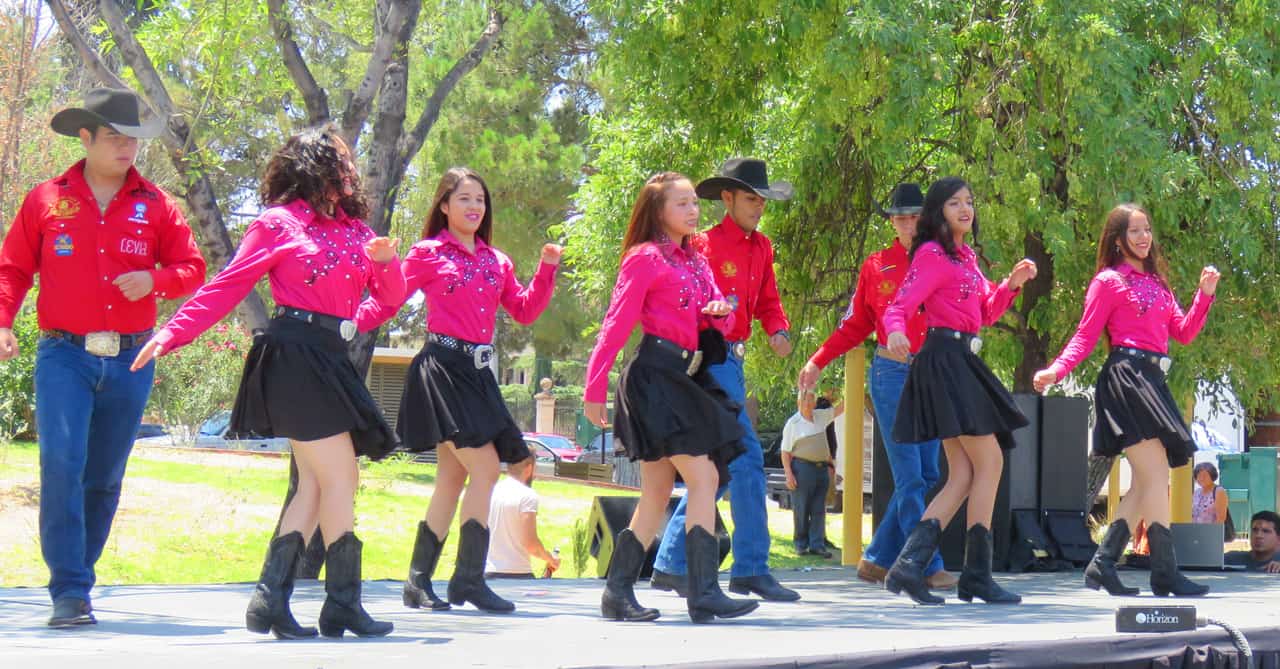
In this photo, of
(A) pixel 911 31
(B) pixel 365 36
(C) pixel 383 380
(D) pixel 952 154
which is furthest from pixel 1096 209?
(C) pixel 383 380

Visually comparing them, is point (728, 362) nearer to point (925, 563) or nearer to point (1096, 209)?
point (925, 563)

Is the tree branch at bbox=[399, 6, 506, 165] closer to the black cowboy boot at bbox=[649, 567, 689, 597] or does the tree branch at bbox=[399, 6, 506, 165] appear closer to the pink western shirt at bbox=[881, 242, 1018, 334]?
the black cowboy boot at bbox=[649, 567, 689, 597]

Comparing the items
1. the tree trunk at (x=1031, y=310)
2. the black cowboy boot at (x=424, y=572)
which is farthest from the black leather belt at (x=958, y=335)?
the tree trunk at (x=1031, y=310)

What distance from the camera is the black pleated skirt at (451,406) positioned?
20.4ft

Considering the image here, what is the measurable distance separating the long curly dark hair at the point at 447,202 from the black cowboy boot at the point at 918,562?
2.30 metres

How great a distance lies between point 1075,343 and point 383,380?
35562 millimetres

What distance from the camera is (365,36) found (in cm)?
1204

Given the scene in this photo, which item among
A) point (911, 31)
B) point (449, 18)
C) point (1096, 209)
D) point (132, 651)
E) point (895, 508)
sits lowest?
point (132, 651)

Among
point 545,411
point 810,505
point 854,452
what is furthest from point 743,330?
point 545,411

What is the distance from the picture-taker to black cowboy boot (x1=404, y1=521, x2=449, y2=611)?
6.59 meters

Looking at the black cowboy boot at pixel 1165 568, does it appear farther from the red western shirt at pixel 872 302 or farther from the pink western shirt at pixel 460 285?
the pink western shirt at pixel 460 285

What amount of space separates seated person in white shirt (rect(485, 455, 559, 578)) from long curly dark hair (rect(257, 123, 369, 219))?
422cm

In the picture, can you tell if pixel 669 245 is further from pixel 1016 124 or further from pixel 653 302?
pixel 1016 124

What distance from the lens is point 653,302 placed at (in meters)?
6.11
